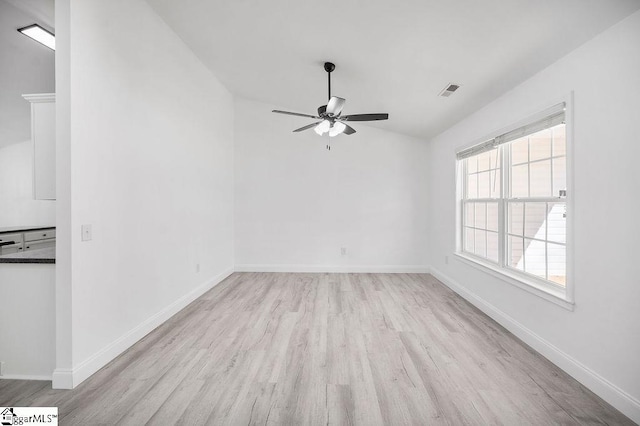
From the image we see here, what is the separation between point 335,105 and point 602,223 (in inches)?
87.6

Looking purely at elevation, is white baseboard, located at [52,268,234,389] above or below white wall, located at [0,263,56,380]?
below

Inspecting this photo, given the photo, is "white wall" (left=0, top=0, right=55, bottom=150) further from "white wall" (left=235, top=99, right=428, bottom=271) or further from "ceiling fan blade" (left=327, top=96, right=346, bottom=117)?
"ceiling fan blade" (left=327, top=96, right=346, bottom=117)

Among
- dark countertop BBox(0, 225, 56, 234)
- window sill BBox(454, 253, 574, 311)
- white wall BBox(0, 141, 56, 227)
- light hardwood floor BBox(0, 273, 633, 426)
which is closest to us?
light hardwood floor BBox(0, 273, 633, 426)

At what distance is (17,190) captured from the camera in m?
3.93

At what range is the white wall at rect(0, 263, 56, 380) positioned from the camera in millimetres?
2010

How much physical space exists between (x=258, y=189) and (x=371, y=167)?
2.13m

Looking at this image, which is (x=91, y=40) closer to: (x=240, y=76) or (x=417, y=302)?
(x=240, y=76)

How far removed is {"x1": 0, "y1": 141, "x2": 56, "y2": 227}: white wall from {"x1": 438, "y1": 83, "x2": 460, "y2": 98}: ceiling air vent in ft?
17.5

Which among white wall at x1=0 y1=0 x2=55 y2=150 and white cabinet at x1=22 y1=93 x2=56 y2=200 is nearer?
white cabinet at x1=22 y1=93 x2=56 y2=200

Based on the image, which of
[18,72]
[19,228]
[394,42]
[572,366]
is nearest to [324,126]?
[394,42]

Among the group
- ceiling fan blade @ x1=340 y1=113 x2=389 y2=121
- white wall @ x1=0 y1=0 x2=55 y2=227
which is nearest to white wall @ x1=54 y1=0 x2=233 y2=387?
white wall @ x1=0 y1=0 x2=55 y2=227

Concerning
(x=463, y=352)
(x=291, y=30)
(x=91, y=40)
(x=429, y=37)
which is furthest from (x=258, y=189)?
(x=463, y=352)

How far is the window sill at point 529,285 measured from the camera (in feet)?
7.20

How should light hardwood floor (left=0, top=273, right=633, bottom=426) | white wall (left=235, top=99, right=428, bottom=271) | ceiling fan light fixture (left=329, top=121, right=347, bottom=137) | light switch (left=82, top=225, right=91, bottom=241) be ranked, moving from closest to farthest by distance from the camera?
1. light hardwood floor (left=0, top=273, right=633, bottom=426)
2. light switch (left=82, top=225, right=91, bottom=241)
3. ceiling fan light fixture (left=329, top=121, right=347, bottom=137)
4. white wall (left=235, top=99, right=428, bottom=271)
